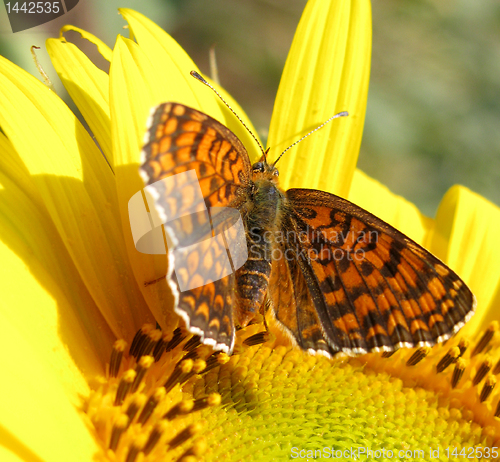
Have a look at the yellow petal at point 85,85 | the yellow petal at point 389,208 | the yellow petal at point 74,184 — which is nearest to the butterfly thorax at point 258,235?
the yellow petal at point 74,184

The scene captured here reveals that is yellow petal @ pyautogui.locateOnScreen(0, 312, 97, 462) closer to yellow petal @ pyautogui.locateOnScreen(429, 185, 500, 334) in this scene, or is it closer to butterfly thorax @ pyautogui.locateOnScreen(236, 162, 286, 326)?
butterfly thorax @ pyautogui.locateOnScreen(236, 162, 286, 326)

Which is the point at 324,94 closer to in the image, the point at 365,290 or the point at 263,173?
the point at 263,173

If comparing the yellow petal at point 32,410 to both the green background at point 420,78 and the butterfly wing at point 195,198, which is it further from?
the green background at point 420,78

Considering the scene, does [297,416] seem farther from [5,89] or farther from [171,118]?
[5,89]

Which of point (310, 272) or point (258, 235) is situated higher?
point (258, 235)

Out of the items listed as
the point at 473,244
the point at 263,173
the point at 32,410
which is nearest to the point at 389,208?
the point at 473,244

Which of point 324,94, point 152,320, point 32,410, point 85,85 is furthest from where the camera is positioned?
point 324,94

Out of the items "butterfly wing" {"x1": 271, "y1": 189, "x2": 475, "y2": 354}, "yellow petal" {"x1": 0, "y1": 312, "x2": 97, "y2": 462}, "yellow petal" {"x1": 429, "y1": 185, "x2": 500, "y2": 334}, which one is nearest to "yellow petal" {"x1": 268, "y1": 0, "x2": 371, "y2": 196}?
"butterfly wing" {"x1": 271, "y1": 189, "x2": 475, "y2": 354}
